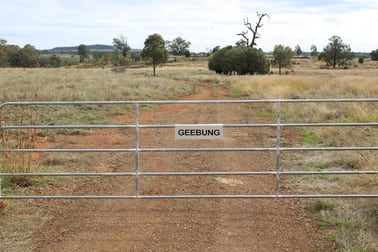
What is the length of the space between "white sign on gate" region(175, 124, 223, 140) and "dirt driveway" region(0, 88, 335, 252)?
1091 millimetres

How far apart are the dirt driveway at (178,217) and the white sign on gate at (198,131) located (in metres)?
1.09

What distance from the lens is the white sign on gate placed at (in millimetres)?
6477

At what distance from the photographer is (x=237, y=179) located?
8.48m

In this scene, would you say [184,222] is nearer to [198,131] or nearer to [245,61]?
[198,131]

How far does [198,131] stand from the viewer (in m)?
6.50

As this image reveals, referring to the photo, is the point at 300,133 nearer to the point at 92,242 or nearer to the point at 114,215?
the point at 114,215

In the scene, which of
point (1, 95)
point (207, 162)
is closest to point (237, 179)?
point (207, 162)

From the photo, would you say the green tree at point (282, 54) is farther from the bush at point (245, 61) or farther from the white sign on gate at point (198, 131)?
the white sign on gate at point (198, 131)

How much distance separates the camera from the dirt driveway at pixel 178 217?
18.0 feet

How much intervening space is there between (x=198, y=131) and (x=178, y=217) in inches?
48.5

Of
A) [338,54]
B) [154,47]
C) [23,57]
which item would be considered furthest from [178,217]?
[23,57]

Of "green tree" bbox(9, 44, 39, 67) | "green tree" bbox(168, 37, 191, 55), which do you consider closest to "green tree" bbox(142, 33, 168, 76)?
"green tree" bbox(9, 44, 39, 67)

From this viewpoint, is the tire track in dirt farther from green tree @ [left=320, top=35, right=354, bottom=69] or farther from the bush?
green tree @ [left=320, top=35, right=354, bottom=69]

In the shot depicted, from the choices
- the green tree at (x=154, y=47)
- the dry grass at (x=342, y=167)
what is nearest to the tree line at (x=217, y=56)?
the green tree at (x=154, y=47)
